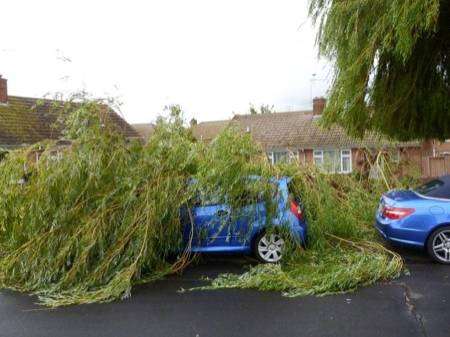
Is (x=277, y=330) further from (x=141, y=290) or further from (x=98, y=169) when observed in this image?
(x=98, y=169)

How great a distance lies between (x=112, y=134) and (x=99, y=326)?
3.15 meters

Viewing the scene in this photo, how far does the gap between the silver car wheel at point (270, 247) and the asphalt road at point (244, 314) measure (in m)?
1.33

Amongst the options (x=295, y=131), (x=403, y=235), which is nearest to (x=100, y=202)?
(x=403, y=235)

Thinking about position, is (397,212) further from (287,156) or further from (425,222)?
(287,156)

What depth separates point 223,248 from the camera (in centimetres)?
784

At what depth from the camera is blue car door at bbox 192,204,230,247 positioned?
7.66 m

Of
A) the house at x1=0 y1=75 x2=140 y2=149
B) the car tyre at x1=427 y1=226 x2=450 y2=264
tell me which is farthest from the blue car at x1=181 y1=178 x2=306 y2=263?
the house at x1=0 y1=75 x2=140 y2=149

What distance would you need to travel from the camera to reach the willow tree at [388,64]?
7.46m

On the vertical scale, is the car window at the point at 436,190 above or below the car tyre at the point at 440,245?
above

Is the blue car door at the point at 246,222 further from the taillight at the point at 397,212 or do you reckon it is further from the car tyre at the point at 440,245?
the car tyre at the point at 440,245

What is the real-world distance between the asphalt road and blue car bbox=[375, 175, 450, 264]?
0.96m

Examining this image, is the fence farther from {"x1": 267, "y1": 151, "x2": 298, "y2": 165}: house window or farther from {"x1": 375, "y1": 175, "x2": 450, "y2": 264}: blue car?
{"x1": 267, "y1": 151, "x2": 298, "y2": 165}: house window

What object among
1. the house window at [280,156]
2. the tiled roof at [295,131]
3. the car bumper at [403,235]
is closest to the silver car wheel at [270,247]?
the house window at [280,156]

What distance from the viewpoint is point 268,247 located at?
7.82 metres
